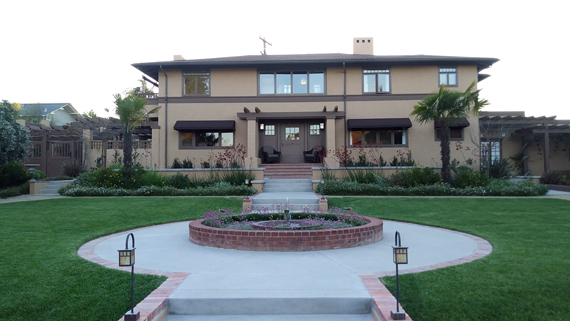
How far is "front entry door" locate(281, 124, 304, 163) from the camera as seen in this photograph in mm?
20984

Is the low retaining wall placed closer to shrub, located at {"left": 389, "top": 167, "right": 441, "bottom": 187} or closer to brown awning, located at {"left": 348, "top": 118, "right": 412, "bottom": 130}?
shrub, located at {"left": 389, "top": 167, "right": 441, "bottom": 187}

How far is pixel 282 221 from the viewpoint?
805 cm

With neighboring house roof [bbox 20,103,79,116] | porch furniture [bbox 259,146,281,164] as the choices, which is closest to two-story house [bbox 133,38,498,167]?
porch furniture [bbox 259,146,281,164]

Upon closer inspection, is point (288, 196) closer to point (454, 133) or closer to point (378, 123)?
point (378, 123)

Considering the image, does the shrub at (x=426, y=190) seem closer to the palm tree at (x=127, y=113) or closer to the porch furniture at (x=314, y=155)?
the porch furniture at (x=314, y=155)

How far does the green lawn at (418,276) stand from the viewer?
386 centimetres

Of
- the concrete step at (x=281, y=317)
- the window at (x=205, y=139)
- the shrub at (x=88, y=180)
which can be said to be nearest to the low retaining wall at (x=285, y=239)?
the concrete step at (x=281, y=317)

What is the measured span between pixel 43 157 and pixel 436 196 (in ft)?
70.6

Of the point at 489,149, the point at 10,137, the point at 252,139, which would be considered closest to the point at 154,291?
the point at 252,139

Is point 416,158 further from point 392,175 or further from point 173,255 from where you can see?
point 173,255

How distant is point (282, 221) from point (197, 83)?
1473cm

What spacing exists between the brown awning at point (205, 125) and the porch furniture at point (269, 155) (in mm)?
2066

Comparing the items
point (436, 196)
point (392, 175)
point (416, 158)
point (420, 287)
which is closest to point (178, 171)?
point (392, 175)

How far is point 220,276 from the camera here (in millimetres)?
4871
